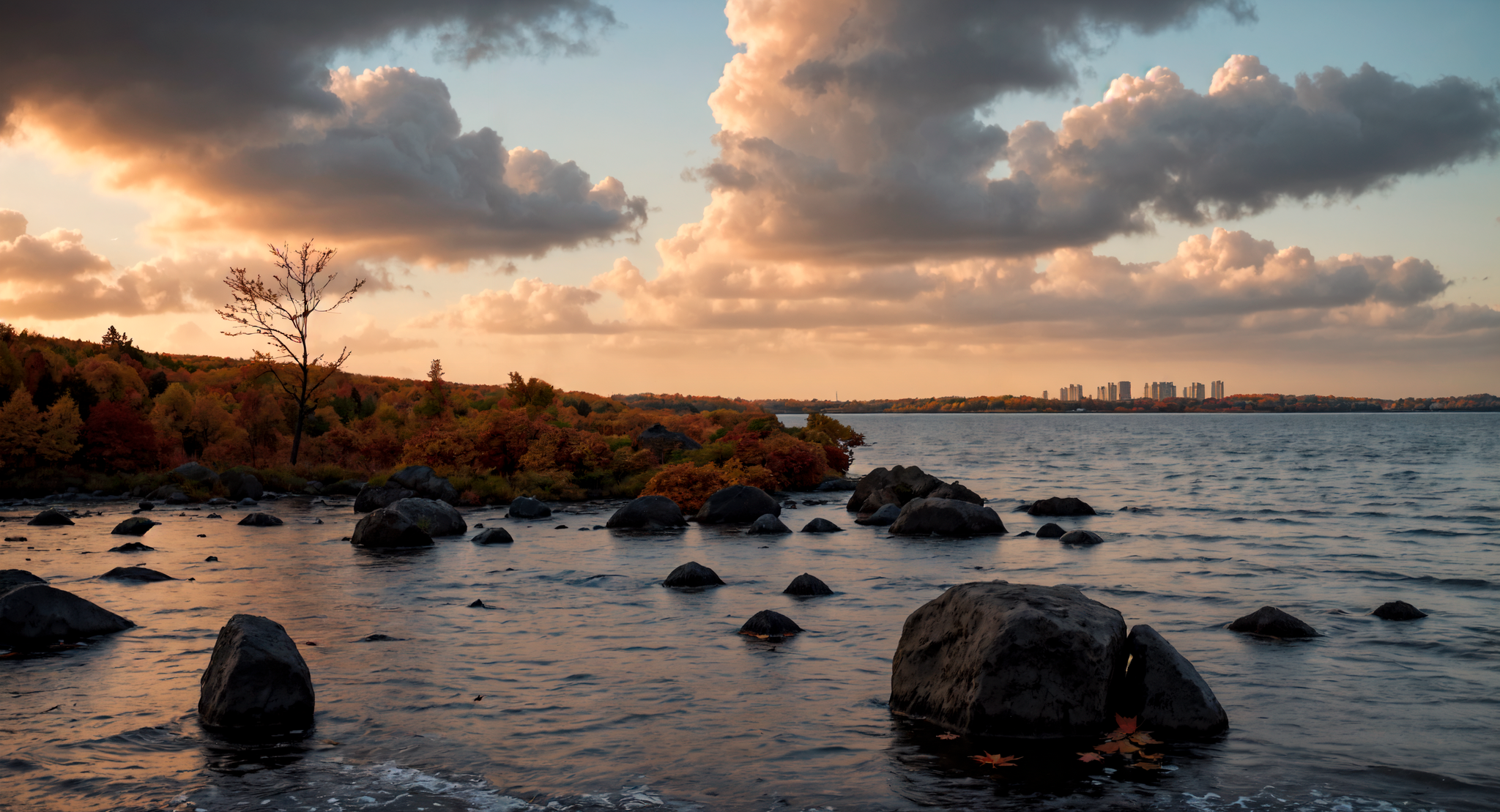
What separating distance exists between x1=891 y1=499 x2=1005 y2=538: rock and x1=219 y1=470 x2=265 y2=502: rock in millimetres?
28592

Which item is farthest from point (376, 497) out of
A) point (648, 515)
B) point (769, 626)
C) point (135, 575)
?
point (769, 626)

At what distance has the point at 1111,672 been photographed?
10.0m

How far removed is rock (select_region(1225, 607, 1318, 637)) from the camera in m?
15.3

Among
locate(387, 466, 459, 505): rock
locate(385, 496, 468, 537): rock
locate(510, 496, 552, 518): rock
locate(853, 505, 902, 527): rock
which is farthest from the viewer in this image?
locate(387, 466, 459, 505): rock

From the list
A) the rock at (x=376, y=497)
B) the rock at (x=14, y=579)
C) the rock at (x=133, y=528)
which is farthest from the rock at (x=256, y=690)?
the rock at (x=376, y=497)

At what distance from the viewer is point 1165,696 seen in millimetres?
10078

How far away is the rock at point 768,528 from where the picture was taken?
100ft

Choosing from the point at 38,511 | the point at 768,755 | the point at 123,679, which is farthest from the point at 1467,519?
the point at 38,511

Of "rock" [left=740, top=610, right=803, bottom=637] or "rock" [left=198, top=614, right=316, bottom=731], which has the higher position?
"rock" [left=198, top=614, right=316, bottom=731]

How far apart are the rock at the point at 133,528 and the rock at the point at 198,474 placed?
1349 centimetres

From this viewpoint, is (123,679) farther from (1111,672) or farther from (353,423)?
(353,423)

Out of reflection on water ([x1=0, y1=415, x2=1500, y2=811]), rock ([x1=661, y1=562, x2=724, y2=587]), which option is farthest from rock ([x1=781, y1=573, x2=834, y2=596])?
rock ([x1=661, y1=562, x2=724, y2=587])

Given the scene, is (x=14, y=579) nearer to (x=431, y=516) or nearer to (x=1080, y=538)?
(x=431, y=516)

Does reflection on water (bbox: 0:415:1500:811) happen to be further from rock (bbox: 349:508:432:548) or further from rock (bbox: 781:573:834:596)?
rock (bbox: 349:508:432:548)
